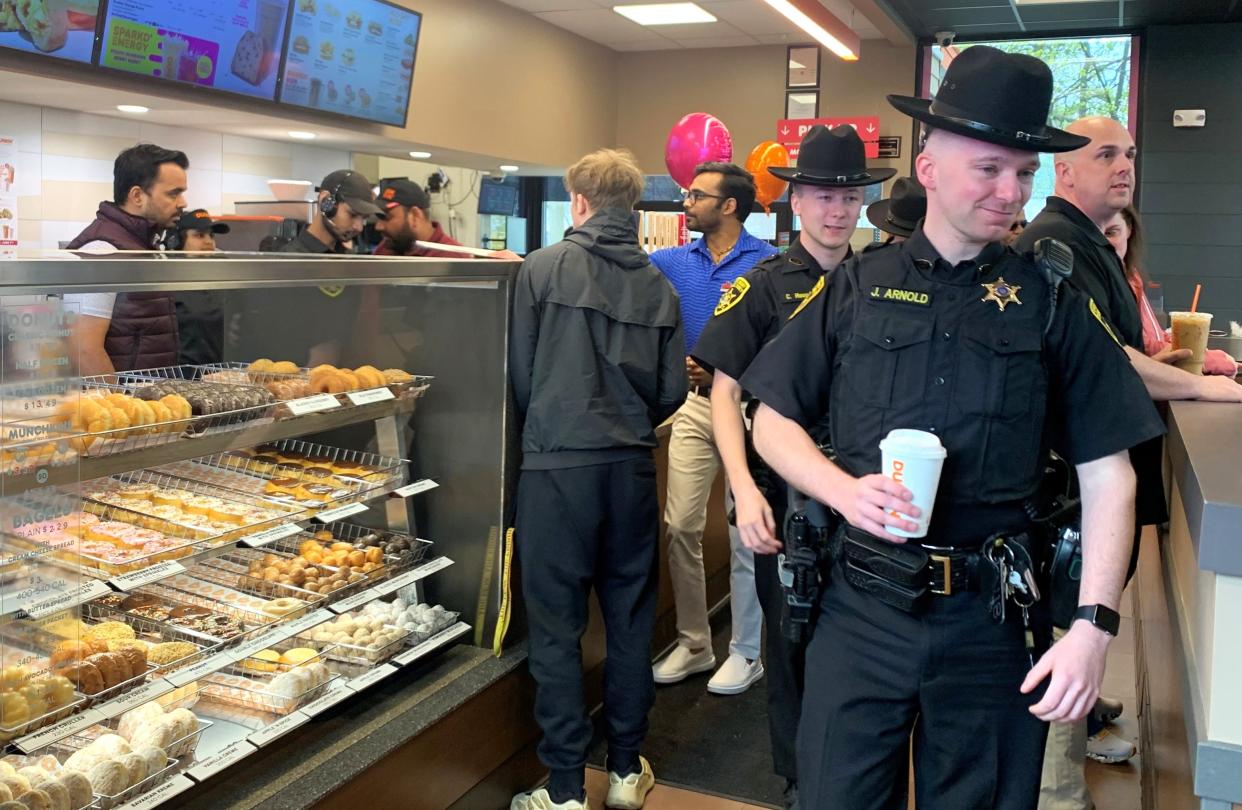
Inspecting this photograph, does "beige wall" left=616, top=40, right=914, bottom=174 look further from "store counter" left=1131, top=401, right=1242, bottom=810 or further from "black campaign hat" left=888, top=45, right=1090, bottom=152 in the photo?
"black campaign hat" left=888, top=45, right=1090, bottom=152

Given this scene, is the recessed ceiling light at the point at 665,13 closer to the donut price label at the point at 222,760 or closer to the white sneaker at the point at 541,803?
the white sneaker at the point at 541,803

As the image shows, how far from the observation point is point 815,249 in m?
3.07

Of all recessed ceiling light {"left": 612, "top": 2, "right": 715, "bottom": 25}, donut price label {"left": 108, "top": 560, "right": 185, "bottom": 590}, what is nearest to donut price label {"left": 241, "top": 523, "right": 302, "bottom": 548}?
donut price label {"left": 108, "top": 560, "right": 185, "bottom": 590}

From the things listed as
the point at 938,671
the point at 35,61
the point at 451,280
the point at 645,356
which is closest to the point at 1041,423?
the point at 938,671

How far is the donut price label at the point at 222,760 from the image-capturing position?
229 centimetres

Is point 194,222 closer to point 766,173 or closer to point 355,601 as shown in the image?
point 355,601

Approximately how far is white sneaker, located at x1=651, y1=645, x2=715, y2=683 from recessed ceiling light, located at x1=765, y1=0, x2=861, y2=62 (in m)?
3.63

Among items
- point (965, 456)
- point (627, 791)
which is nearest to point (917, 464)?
point (965, 456)

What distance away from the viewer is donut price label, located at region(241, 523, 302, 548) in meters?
2.56

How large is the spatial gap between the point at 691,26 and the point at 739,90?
1.03m

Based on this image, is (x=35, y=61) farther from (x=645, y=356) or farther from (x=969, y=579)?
(x=969, y=579)

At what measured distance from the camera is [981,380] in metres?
1.93

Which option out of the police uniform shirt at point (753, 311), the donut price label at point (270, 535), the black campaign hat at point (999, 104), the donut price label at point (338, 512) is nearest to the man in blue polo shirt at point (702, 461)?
the police uniform shirt at point (753, 311)

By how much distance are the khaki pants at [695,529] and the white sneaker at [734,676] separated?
0.10ft
